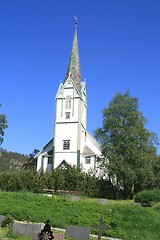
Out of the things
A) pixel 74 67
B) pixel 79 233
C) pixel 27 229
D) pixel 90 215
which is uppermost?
pixel 74 67

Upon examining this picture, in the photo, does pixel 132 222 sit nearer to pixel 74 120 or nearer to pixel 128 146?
pixel 128 146

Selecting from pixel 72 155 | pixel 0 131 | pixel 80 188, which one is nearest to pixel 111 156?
pixel 80 188

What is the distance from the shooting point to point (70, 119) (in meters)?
54.8

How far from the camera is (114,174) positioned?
38.8m

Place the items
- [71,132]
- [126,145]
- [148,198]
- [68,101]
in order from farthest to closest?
[68,101], [71,132], [126,145], [148,198]

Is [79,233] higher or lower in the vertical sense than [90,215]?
lower

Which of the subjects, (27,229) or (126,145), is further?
(126,145)

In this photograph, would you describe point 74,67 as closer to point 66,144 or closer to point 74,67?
point 74,67

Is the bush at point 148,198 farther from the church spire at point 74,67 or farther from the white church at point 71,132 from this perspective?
the church spire at point 74,67

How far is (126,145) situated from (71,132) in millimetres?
16939

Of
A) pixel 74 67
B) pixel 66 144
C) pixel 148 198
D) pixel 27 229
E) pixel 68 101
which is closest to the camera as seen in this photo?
pixel 27 229

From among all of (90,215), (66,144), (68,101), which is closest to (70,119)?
(68,101)

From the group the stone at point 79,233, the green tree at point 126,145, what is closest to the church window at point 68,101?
the green tree at point 126,145

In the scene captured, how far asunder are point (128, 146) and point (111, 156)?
201cm
